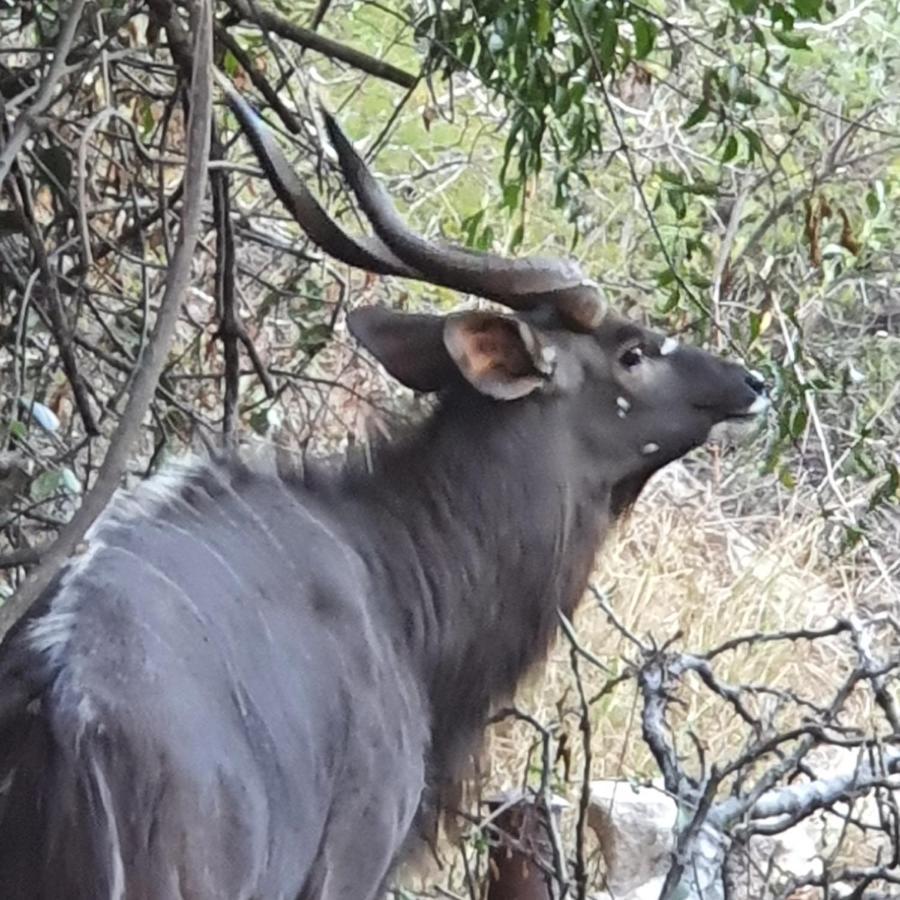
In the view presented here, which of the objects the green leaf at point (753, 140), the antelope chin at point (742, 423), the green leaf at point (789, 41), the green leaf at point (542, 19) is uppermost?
the green leaf at point (789, 41)

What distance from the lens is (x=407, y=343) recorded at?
2004 mm

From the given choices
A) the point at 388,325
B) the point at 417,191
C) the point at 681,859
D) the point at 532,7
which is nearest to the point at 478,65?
the point at 532,7

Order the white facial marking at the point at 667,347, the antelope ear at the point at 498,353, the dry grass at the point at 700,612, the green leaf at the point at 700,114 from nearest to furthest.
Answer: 1. the antelope ear at the point at 498,353
2. the white facial marking at the point at 667,347
3. the green leaf at the point at 700,114
4. the dry grass at the point at 700,612

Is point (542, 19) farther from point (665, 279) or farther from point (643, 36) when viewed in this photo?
point (665, 279)

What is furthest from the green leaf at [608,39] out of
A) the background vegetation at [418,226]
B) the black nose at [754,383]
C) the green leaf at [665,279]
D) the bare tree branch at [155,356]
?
the bare tree branch at [155,356]

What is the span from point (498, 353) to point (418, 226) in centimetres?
224

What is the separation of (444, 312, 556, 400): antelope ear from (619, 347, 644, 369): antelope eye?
0.09m

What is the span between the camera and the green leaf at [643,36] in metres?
2.00

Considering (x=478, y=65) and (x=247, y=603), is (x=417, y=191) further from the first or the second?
(x=247, y=603)

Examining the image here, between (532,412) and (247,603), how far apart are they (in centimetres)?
49

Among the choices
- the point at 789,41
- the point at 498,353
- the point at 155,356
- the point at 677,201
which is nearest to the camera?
the point at 155,356

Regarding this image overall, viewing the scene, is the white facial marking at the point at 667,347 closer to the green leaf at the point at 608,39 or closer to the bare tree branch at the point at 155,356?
the green leaf at the point at 608,39

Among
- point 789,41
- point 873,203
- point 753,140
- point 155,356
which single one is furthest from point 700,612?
point 155,356

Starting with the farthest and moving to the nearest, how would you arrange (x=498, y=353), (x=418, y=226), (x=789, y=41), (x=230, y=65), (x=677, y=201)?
(x=418, y=226) < (x=230, y=65) < (x=677, y=201) < (x=789, y=41) < (x=498, y=353)
